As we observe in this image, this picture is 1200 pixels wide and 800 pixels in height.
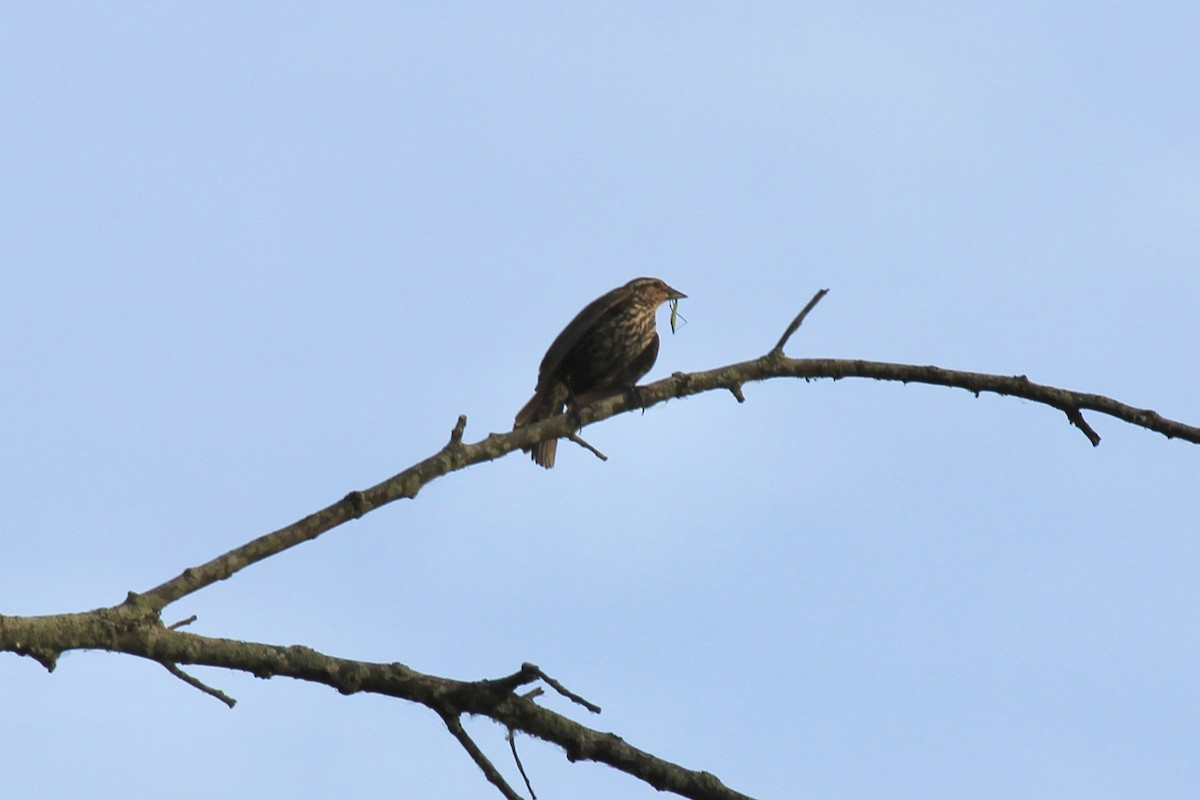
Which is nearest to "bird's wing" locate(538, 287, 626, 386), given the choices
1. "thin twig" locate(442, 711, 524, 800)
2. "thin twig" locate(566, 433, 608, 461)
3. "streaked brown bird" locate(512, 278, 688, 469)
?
"streaked brown bird" locate(512, 278, 688, 469)

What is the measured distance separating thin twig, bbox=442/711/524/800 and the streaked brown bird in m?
4.44

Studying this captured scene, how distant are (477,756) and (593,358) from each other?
4942mm

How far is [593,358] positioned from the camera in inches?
325

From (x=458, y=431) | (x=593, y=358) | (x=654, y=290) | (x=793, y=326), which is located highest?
(x=654, y=290)

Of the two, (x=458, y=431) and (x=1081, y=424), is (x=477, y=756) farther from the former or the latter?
(x=1081, y=424)

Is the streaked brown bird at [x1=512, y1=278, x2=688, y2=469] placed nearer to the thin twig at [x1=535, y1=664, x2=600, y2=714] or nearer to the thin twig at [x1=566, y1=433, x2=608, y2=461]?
the thin twig at [x1=566, y1=433, x2=608, y2=461]

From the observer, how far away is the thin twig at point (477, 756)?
3.39 metres

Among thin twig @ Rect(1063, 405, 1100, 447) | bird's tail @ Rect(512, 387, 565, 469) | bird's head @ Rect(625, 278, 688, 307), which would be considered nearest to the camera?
thin twig @ Rect(1063, 405, 1100, 447)

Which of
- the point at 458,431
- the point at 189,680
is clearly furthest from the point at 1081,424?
the point at 189,680

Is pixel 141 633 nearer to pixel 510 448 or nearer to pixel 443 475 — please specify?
pixel 443 475

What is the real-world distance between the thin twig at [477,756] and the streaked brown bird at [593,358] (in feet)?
14.6

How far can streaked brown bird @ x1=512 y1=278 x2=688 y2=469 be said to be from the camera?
815cm

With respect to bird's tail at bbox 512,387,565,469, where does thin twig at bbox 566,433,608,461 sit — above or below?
below

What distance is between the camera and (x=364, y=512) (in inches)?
151
